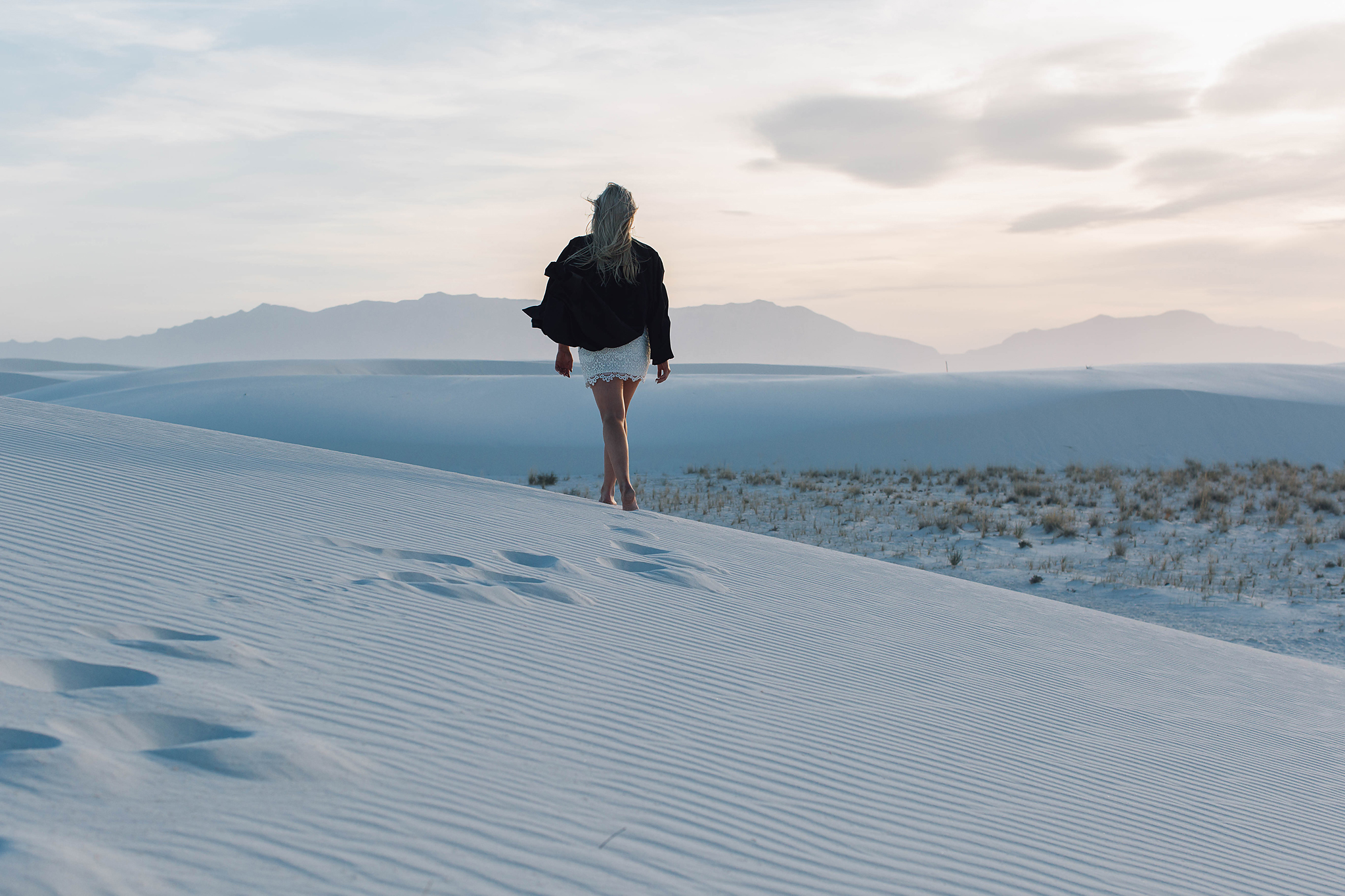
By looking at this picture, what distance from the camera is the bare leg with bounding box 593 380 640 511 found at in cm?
627

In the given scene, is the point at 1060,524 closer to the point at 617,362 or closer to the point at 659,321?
the point at 659,321

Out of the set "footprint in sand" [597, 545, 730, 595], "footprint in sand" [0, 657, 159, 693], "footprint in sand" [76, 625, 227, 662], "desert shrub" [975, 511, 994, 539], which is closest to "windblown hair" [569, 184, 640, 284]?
"footprint in sand" [597, 545, 730, 595]

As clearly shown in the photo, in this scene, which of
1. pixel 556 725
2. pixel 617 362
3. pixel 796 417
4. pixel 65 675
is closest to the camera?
pixel 65 675

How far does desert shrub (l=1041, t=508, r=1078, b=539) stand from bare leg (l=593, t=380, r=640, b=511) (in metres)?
5.70

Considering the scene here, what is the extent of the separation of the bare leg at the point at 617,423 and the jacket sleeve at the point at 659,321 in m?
0.25

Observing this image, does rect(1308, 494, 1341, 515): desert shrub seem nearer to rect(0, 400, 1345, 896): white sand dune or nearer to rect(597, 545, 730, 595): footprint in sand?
rect(0, 400, 1345, 896): white sand dune

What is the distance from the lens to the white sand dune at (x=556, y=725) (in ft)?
6.12

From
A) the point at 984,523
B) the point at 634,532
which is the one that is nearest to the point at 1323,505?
the point at 984,523

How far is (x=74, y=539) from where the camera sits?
12.1 feet

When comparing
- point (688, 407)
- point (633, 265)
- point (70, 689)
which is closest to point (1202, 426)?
point (688, 407)

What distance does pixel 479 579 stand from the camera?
4078mm

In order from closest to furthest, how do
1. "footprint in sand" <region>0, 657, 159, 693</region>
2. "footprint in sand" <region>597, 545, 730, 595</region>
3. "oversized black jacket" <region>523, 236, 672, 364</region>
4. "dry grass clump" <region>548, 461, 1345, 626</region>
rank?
"footprint in sand" <region>0, 657, 159, 693</region>
"footprint in sand" <region>597, 545, 730, 595</region>
"oversized black jacket" <region>523, 236, 672, 364</region>
"dry grass clump" <region>548, 461, 1345, 626</region>

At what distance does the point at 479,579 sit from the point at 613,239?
262 cm

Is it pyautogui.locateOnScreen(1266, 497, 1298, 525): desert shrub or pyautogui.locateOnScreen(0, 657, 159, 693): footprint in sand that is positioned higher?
pyautogui.locateOnScreen(0, 657, 159, 693): footprint in sand
